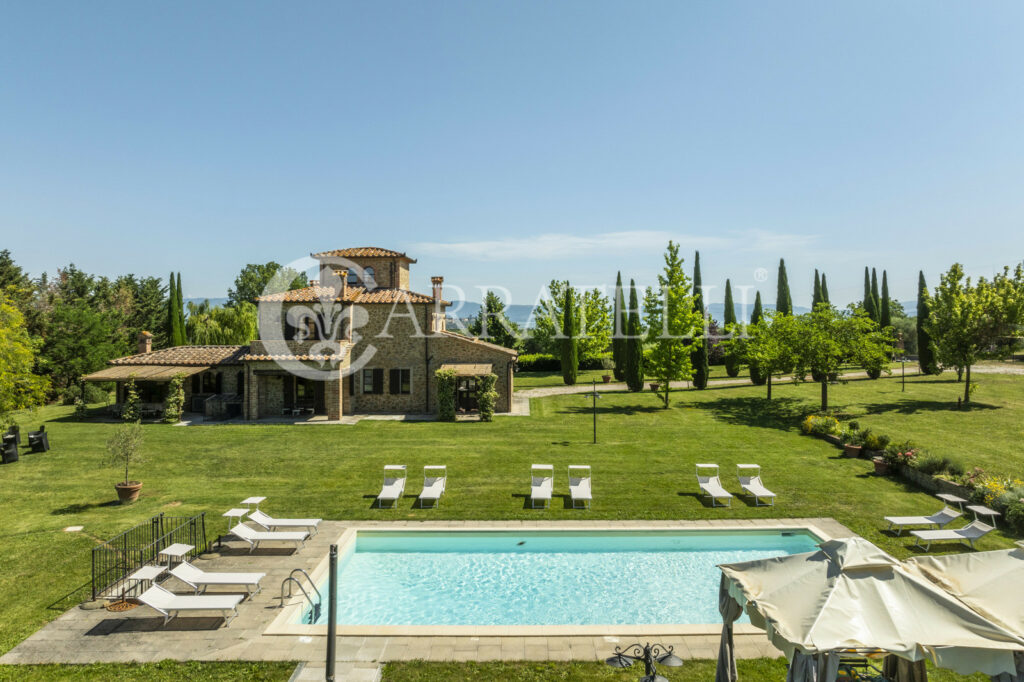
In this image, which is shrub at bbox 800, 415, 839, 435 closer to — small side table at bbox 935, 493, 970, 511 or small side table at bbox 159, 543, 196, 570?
small side table at bbox 935, 493, 970, 511

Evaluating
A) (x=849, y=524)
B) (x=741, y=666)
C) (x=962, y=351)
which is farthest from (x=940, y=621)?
(x=962, y=351)

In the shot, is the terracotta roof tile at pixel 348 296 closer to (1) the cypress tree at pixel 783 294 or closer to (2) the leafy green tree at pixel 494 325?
(2) the leafy green tree at pixel 494 325

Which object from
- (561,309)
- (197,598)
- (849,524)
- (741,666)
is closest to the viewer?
(741,666)

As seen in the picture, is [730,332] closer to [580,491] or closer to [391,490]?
[580,491]

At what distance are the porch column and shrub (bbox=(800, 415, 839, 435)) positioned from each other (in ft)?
72.3

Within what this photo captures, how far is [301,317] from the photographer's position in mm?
29734

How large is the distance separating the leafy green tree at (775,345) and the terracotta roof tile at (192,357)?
92.3 ft

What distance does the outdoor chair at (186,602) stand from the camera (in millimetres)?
9312

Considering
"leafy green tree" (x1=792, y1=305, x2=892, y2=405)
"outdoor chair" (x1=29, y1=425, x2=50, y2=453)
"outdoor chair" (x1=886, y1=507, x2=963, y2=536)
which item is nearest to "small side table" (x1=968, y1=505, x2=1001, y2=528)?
"outdoor chair" (x1=886, y1=507, x2=963, y2=536)

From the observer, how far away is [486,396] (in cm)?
2822

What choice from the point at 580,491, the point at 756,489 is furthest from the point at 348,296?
the point at 756,489

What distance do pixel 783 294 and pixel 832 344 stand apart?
57.4 ft

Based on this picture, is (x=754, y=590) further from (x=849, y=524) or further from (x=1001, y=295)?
(x=1001, y=295)

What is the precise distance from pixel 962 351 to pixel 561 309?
27.7 metres
